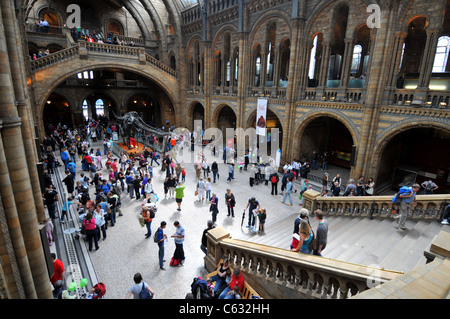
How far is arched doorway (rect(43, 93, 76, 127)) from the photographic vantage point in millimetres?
26016

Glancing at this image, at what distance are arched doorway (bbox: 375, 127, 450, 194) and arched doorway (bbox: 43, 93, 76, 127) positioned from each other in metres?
27.4

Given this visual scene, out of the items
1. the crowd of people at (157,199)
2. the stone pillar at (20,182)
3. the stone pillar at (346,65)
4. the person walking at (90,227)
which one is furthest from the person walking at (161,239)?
the stone pillar at (346,65)

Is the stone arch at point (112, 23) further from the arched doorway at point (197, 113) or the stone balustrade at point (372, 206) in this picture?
the stone balustrade at point (372, 206)

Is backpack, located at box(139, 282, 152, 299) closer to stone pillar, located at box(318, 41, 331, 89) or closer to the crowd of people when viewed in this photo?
the crowd of people

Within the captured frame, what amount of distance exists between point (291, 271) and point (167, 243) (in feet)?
14.1

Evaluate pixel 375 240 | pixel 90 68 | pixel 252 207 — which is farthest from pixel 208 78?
pixel 375 240

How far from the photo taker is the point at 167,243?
7809 mm

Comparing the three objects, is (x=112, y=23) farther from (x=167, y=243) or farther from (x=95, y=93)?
(x=167, y=243)

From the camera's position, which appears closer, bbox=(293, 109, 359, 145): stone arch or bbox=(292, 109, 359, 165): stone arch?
bbox=(293, 109, 359, 145): stone arch

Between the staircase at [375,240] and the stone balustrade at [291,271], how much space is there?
1.30 meters

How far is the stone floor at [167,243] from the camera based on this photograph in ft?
20.2

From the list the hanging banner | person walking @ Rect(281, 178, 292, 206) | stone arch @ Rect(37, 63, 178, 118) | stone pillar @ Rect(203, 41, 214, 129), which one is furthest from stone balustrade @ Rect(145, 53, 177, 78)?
person walking @ Rect(281, 178, 292, 206)

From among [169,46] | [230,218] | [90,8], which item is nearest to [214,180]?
[230,218]

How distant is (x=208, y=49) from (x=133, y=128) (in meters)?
8.83
